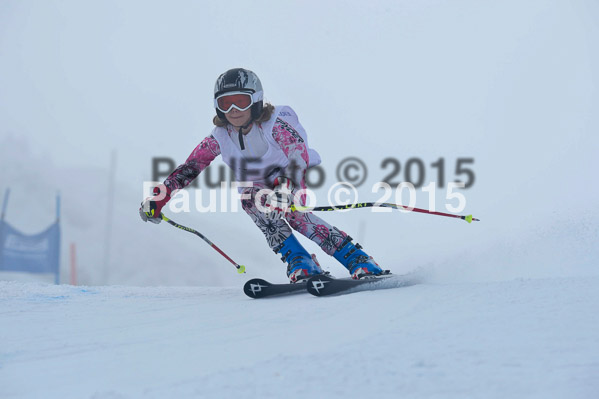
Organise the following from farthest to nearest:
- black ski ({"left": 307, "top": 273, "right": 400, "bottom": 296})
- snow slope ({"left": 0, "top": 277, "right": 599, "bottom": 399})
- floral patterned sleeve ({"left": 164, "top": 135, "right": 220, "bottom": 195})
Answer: floral patterned sleeve ({"left": 164, "top": 135, "right": 220, "bottom": 195}) → black ski ({"left": 307, "top": 273, "right": 400, "bottom": 296}) → snow slope ({"left": 0, "top": 277, "right": 599, "bottom": 399})

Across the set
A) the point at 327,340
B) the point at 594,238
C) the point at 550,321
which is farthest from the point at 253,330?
the point at 594,238

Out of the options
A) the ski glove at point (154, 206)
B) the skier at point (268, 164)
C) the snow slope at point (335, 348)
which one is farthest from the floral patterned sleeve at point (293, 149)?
the snow slope at point (335, 348)

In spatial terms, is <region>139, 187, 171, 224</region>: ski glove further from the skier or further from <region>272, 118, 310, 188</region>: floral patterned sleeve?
<region>272, 118, 310, 188</region>: floral patterned sleeve

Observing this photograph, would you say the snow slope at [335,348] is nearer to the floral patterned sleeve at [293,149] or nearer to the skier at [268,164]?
the skier at [268,164]

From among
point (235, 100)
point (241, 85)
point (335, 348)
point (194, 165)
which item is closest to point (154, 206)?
point (194, 165)

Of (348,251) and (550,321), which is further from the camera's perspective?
(348,251)

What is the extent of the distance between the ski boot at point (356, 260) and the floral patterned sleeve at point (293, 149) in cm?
50

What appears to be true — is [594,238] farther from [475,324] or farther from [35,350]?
[35,350]

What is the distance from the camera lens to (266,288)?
11.0ft

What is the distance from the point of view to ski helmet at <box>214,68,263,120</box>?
3.47m

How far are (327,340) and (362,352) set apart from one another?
0.72ft

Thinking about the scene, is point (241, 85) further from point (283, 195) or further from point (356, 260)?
point (356, 260)

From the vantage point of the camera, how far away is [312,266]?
11.9ft

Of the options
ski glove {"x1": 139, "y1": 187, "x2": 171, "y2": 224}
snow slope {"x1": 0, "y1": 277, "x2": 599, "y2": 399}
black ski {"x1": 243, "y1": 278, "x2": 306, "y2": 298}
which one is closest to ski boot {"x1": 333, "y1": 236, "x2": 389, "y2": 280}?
black ski {"x1": 243, "y1": 278, "x2": 306, "y2": 298}
